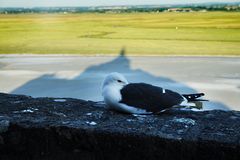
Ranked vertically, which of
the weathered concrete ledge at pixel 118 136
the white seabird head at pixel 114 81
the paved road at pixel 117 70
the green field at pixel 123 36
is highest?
the white seabird head at pixel 114 81

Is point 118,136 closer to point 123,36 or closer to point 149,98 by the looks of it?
point 149,98

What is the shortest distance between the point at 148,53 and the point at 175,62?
2732 mm

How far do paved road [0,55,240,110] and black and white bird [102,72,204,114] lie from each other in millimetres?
4168

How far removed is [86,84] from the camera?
839 cm

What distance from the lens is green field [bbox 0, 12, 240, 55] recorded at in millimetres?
15375

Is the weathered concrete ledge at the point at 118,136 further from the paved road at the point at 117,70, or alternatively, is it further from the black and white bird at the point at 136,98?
the paved road at the point at 117,70

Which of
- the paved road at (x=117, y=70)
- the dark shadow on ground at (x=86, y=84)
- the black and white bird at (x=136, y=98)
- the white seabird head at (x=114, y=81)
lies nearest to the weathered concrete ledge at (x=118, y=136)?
the black and white bird at (x=136, y=98)

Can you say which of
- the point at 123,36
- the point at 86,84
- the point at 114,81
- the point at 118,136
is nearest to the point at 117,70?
the point at 86,84

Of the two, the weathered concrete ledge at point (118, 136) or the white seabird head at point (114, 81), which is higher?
the white seabird head at point (114, 81)

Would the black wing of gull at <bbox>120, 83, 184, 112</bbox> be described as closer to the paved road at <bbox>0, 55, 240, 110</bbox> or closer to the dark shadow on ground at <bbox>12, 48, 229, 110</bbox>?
the paved road at <bbox>0, 55, 240, 110</bbox>

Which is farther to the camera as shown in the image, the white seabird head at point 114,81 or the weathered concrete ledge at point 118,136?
the white seabird head at point 114,81

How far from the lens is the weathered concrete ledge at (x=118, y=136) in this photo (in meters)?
1.38

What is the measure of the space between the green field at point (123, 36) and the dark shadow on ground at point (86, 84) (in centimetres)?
469

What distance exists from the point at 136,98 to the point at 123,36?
59.2 feet
